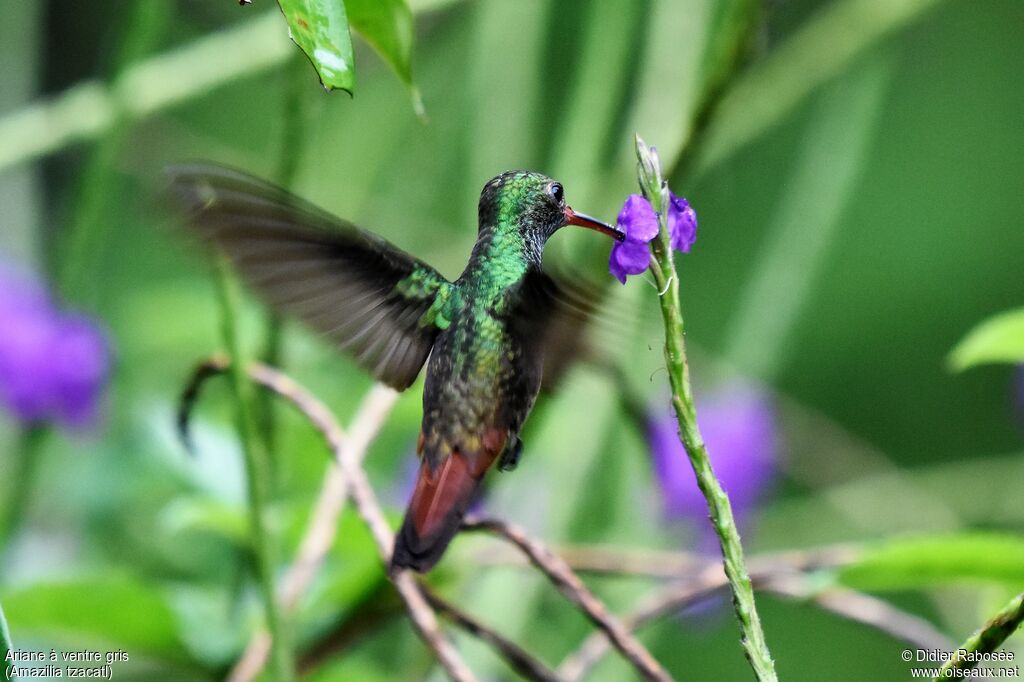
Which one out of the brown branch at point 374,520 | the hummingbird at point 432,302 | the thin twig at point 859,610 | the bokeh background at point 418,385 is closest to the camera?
the hummingbird at point 432,302

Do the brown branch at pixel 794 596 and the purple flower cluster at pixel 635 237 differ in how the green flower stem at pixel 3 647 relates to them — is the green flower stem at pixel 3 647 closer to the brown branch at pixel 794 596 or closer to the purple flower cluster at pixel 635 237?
the purple flower cluster at pixel 635 237

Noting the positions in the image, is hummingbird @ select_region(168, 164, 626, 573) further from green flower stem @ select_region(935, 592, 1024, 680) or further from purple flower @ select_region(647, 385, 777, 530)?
purple flower @ select_region(647, 385, 777, 530)

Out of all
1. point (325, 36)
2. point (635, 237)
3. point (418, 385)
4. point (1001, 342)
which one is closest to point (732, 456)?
point (418, 385)

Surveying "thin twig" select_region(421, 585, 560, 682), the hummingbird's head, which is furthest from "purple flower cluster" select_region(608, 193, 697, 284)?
"thin twig" select_region(421, 585, 560, 682)

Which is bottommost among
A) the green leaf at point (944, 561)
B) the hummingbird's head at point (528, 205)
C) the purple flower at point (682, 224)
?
the purple flower at point (682, 224)

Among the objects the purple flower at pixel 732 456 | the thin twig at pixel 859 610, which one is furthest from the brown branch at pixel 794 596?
the purple flower at pixel 732 456

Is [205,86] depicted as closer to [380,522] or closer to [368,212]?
[368,212]

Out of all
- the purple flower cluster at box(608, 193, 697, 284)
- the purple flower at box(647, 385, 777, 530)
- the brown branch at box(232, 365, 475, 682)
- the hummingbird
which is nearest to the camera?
the purple flower cluster at box(608, 193, 697, 284)

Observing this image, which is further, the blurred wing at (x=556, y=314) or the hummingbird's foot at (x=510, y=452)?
the hummingbird's foot at (x=510, y=452)
